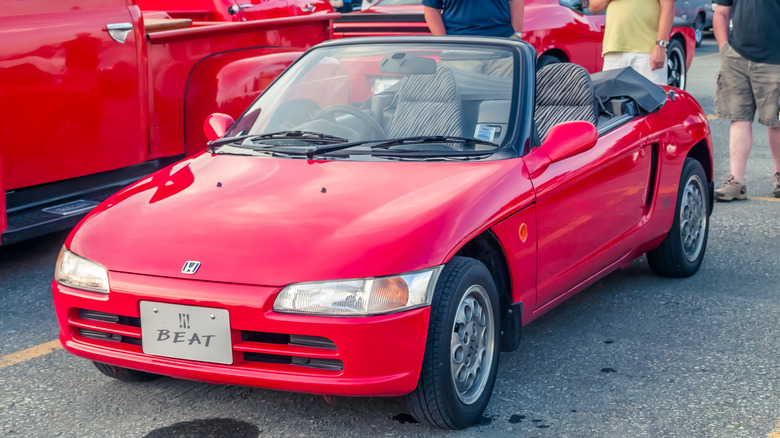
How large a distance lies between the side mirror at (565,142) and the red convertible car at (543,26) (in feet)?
18.7

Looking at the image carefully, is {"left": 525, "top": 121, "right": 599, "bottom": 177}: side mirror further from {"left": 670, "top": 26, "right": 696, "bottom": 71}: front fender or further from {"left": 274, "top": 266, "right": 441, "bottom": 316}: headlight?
{"left": 670, "top": 26, "right": 696, "bottom": 71}: front fender

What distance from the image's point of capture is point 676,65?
12086 millimetres

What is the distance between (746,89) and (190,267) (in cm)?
525

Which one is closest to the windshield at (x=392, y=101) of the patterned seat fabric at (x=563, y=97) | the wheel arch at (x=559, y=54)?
the patterned seat fabric at (x=563, y=97)

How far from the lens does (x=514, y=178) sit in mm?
3721

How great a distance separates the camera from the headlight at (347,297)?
3057mm

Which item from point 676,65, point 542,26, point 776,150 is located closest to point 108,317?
point 776,150

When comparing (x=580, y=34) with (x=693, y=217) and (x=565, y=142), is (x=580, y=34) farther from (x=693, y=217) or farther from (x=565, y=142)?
(x=565, y=142)

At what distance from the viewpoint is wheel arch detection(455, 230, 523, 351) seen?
3631 mm

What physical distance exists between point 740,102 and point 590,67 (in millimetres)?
3897

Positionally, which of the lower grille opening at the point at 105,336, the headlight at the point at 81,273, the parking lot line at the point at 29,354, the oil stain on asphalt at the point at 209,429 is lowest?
the parking lot line at the point at 29,354

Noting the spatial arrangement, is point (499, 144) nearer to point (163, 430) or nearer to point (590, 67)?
point (163, 430)

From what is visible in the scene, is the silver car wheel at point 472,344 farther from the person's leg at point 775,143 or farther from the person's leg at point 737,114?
the person's leg at point 775,143

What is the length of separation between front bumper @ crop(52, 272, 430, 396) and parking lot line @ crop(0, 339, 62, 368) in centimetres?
120
